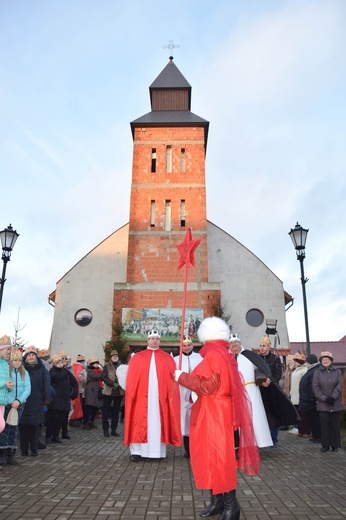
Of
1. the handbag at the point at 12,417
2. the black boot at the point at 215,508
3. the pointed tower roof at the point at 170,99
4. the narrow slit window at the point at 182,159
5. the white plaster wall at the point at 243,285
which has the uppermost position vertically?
the pointed tower roof at the point at 170,99

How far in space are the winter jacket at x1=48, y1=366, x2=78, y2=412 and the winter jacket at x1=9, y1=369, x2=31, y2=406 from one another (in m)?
2.48

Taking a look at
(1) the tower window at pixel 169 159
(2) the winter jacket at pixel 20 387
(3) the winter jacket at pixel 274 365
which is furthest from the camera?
(1) the tower window at pixel 169 159

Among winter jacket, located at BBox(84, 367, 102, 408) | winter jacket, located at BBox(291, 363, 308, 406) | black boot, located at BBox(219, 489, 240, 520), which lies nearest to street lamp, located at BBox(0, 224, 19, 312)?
winter jacket, located at BBox(84, 367, 102, 408)

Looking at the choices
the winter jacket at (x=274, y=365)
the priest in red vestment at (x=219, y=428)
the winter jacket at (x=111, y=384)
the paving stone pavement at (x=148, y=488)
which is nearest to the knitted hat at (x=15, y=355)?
the paving stone pavement at (x=148, y=488)

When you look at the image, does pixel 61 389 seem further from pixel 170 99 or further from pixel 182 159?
pixel 170 99

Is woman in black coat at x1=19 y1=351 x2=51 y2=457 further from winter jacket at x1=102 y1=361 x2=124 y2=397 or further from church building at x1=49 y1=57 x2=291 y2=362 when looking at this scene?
church building at x1=49 y1=57 x2=291 y2=362

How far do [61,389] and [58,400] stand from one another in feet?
0.83

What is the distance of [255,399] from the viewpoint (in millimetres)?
8477

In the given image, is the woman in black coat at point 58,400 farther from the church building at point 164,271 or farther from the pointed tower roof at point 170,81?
the pointed tower roof at point 170,81

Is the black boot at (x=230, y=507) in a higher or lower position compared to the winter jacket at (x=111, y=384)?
lower

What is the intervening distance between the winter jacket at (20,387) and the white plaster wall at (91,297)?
2032 centimetres

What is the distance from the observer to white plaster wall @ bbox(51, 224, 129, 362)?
92.3ft

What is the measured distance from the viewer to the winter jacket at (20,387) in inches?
298

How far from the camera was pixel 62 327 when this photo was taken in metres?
28.5
